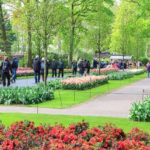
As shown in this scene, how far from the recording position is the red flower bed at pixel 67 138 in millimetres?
8852

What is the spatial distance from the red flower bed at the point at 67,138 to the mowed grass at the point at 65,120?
395 cm

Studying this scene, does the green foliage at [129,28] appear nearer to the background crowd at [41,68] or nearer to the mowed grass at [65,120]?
the background crowd at [41,68]

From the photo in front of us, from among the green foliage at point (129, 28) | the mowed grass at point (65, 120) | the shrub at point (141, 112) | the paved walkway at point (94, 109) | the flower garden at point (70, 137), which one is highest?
the green foliage at point (129, 28)

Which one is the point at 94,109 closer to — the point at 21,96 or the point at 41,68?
the point at 21,96

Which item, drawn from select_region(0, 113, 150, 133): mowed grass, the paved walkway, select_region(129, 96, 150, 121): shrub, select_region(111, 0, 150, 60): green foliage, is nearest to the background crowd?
select_region(111, 0, 150, 60): green foliage

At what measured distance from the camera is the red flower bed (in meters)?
8.85

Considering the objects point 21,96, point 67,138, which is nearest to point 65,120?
point 21,96

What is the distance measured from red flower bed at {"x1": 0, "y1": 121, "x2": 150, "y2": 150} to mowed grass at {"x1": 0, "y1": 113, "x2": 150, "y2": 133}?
3.95m

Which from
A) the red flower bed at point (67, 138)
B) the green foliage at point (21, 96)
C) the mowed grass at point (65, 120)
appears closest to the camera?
the red flower bed at point (67, 138)

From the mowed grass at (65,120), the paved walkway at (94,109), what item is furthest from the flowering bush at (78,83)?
the mowed grass at (65,120)

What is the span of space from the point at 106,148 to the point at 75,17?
54770 millimetres

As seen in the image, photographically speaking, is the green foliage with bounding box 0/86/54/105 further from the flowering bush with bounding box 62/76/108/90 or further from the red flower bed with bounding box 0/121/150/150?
the red flower bed with bounding box 0/121/150/150

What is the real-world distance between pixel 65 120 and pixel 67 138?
6.36 m

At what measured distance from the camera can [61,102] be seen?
22.0 metres
